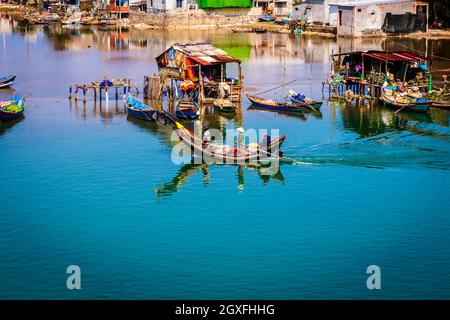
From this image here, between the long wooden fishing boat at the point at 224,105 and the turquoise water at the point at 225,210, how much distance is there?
3.36 ft

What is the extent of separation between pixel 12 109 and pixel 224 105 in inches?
539

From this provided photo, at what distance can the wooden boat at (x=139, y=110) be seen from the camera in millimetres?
44322

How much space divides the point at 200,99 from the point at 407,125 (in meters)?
14.4

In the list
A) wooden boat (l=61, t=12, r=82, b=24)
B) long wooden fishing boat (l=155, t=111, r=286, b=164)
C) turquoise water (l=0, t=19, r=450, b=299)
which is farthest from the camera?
wooden boat (l=61, t=12, r=82, b=24)

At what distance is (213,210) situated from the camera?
3053cm

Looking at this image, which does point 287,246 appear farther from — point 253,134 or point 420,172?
point 253,134

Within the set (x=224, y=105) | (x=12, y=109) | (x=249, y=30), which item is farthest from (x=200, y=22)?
(x=12, y=109)

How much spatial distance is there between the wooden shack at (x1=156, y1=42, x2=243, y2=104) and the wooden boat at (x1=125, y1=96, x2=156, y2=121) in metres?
4.73

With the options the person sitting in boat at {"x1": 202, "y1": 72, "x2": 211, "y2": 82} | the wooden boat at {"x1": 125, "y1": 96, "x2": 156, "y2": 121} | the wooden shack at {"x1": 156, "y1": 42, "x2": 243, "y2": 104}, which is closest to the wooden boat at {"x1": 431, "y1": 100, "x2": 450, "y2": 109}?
the wooden shack at {"x1": 156, "y1": 42, "x2": 243, "y2": 104}

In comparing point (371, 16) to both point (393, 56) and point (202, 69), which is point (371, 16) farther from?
point (202, 69)

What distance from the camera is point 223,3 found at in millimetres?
99500

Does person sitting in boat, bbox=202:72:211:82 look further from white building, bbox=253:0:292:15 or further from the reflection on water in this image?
white building, bbox=253:0:292:15

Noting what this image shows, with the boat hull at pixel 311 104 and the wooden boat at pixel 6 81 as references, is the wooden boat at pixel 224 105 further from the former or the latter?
the wooden boat at pixel 6 81

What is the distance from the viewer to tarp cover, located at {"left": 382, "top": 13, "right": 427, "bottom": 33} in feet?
277
